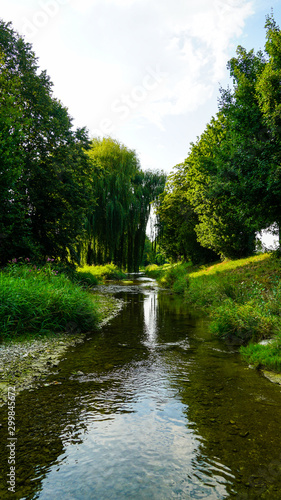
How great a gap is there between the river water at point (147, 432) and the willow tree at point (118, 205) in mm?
18740

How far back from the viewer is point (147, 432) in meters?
2.90

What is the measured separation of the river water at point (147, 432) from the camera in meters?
2.17

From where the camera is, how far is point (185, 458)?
2504 mm

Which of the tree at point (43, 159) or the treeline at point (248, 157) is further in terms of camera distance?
Result: the tree at point (43, 159)

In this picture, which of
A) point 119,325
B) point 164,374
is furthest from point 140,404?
point 119,325

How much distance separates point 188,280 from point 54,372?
12.9 m

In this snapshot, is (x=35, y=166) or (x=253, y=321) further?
(x=35, y=166)

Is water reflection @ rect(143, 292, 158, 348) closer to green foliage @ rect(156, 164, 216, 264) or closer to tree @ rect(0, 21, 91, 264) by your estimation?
tree @ rect(0, 21, 91, 264)

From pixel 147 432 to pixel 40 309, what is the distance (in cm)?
417

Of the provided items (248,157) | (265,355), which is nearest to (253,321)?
(265,355)

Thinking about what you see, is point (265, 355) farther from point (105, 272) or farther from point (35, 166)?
point (105, 272)

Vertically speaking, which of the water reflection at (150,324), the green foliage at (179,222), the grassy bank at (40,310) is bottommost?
the water reflection at (150,324)

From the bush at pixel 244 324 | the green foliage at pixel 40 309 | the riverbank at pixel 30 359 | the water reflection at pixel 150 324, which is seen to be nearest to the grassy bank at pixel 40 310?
the green foliage at pixel 40 309

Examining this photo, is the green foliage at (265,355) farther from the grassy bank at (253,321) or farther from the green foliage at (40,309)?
the green foliage at (40,309)
